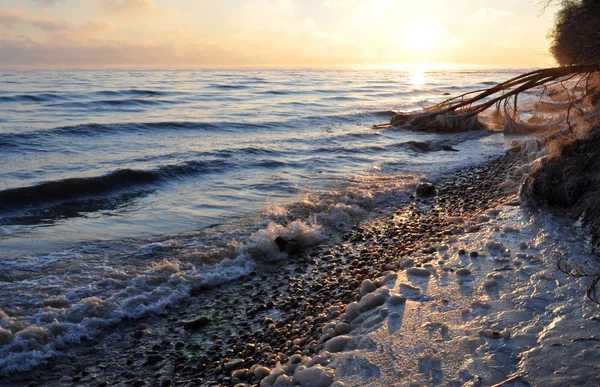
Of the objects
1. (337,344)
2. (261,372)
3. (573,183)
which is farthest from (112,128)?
(337,344)

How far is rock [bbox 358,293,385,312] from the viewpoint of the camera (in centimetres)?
486

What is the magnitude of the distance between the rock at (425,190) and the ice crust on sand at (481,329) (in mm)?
4552

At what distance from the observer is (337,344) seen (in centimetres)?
418

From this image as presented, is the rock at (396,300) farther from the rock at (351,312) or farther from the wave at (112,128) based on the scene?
the wave at (112,128)

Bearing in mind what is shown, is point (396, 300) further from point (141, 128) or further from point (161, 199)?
point (141, 128)

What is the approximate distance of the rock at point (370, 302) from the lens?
486 centimetres

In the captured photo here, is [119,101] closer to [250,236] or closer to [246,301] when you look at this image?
[250,236]

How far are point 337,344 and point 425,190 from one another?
676 centimetres

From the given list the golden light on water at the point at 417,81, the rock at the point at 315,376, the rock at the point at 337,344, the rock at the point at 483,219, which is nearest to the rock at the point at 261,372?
the rock at the point at 315,376

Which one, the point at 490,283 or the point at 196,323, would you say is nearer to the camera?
the point at 490,283

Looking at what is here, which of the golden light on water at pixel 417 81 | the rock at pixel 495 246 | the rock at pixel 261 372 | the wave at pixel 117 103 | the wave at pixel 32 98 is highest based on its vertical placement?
the golden light on water at pixel 417 81

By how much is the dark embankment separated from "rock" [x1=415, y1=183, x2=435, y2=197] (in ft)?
8.50

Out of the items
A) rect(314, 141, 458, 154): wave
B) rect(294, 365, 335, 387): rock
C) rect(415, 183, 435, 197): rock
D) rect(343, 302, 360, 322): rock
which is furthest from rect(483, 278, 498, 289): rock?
rect(314, 141, 458, 154): wave

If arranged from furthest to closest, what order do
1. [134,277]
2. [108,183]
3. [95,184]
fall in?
1. [108,183]
2. [95,184]
3. [134,277]
